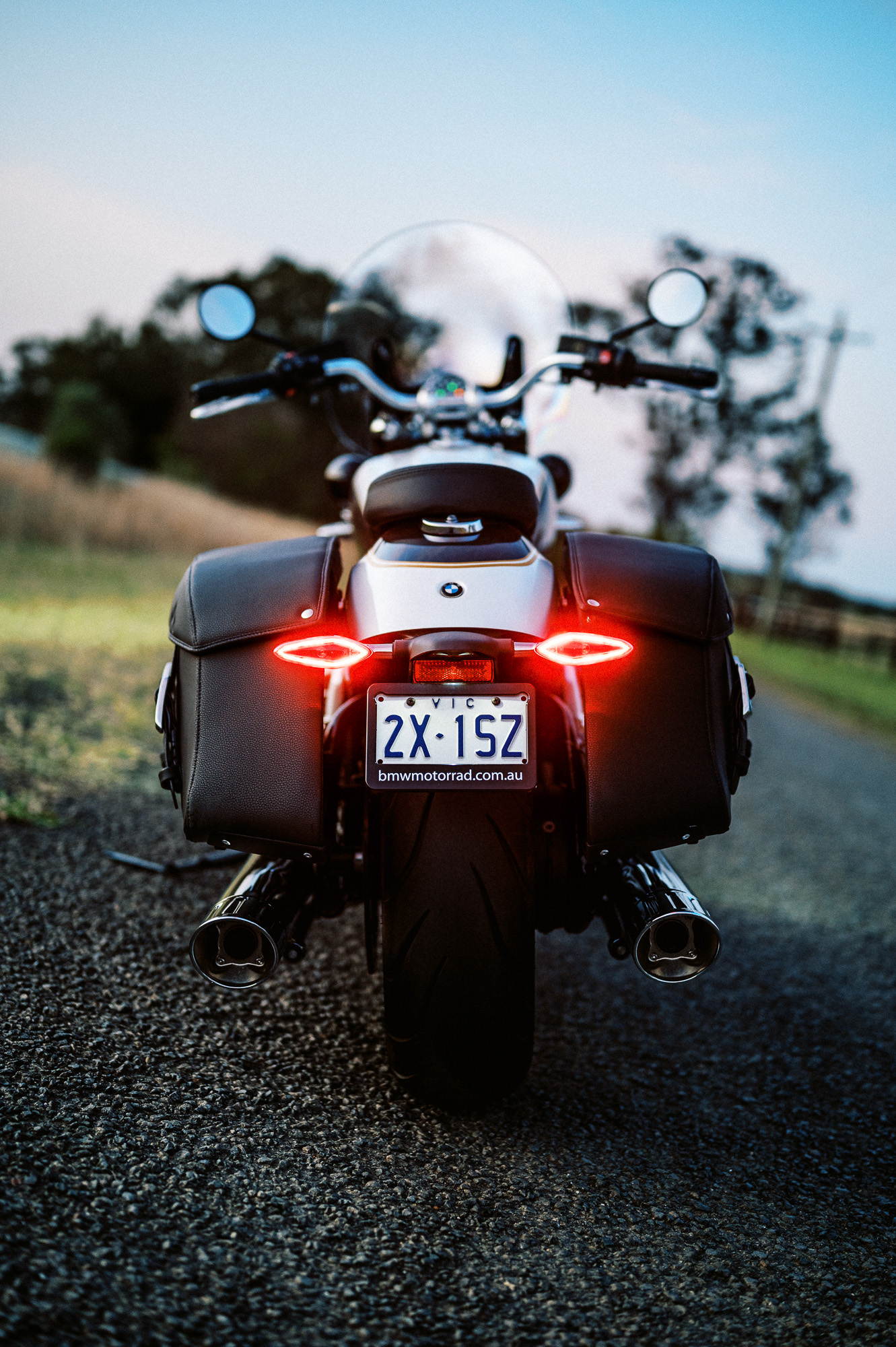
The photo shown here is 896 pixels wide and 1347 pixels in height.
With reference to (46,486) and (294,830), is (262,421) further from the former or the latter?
(294,830)

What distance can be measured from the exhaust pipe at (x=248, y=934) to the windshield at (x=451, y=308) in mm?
1830

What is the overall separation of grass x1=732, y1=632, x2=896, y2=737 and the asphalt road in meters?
9.29

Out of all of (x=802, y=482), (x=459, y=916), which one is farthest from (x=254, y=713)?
(x=802, y=482)

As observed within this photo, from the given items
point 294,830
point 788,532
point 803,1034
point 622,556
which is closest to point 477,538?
point 622,556

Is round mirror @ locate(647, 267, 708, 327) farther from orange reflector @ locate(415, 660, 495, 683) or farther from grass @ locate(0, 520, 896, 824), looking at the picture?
grass @ locate(0, 520, 896, 824)

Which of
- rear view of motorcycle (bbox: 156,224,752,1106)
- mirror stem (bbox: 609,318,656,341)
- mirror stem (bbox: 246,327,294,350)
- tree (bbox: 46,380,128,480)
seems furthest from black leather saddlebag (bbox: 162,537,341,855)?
tree (bbox: 46,380,128,480)

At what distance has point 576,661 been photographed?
2.02 m

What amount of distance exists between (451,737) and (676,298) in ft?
6.08

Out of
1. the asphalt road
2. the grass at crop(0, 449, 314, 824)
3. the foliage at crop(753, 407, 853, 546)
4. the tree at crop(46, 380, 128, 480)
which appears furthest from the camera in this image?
the foliage at crop(753, 407, 853, 546)

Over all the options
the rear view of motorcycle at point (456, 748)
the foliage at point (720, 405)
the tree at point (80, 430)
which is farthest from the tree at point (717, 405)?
the rear view of motorcycle at point (456, 748)

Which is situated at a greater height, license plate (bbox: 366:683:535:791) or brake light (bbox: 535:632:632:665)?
brake light (bbox: 535:632:632:665)

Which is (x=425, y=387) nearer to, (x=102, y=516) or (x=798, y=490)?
(x=102, y=516)

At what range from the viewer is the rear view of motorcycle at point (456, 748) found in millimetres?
2000

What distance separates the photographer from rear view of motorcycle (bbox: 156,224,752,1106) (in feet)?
6.56
